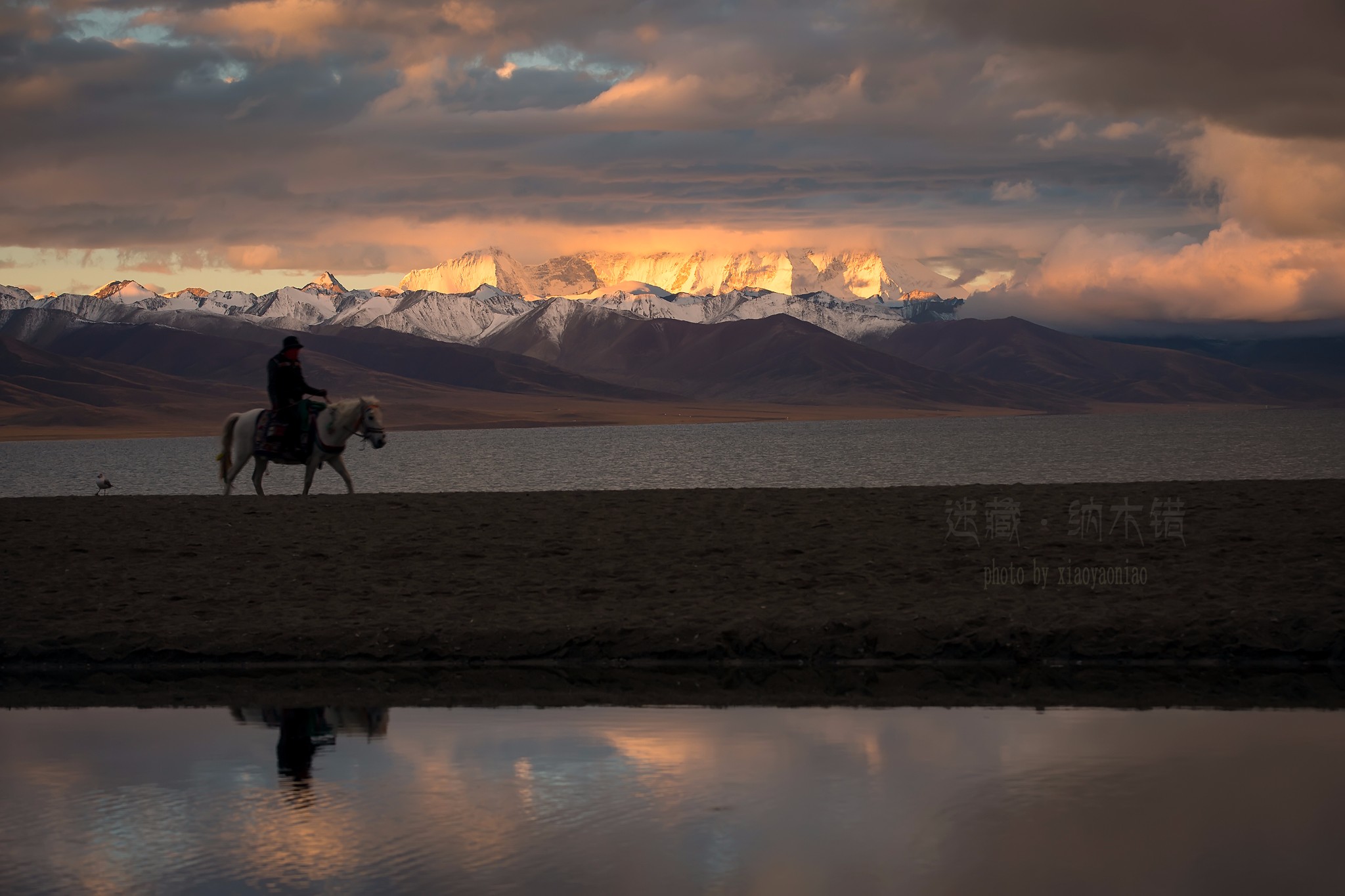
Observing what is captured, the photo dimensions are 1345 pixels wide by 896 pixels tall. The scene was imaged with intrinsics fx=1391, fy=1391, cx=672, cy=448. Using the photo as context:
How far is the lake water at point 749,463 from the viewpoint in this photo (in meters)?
70.8

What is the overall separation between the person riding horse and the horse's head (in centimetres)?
67

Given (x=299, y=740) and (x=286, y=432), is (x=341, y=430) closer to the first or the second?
(x=286, y=432)

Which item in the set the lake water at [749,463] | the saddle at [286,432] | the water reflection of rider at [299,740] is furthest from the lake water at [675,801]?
the lake water at [749,463]

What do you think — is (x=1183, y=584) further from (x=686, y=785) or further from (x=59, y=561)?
(x=59, y=561)

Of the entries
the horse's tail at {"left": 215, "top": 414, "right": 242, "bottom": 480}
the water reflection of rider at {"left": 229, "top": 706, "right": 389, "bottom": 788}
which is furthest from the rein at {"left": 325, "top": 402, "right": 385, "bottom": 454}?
the water reflection of rider at {"left": 229, "top": 706, "right": 389, "bottom": 788}

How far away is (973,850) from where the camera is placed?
734cm

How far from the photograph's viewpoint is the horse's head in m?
22.5

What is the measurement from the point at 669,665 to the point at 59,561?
868 cm

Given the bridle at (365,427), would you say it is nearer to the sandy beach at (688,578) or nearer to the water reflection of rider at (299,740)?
the sandy beach at (688,578)

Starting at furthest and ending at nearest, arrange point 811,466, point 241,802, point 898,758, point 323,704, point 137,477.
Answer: point 137,477
point 811,466
point 323,704
point 898,758
point 241,802

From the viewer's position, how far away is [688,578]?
52.7 ft

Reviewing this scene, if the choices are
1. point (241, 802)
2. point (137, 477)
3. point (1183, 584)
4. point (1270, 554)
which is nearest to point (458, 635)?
point (241, 802)

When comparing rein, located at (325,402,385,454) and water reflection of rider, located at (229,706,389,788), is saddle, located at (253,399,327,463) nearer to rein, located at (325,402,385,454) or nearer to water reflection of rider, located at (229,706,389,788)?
rein, located at (325,402,385,454)

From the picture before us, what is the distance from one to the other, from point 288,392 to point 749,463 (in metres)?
73.9
